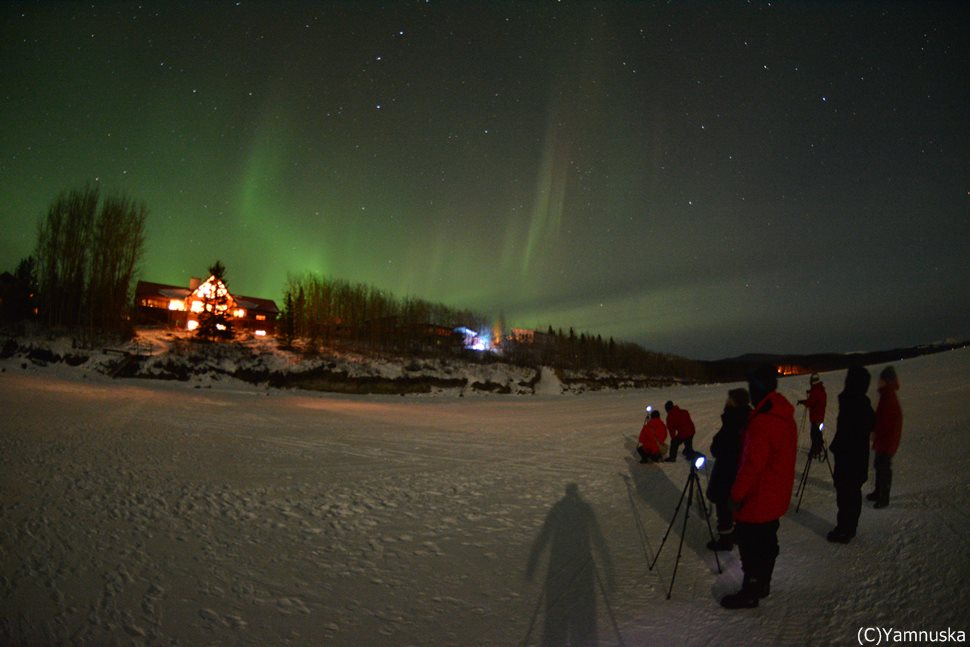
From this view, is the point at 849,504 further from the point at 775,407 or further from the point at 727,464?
the point at 775,407

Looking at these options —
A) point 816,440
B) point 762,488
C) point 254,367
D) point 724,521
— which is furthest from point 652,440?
point 254,367

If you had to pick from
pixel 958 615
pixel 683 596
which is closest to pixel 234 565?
pixel 683 596

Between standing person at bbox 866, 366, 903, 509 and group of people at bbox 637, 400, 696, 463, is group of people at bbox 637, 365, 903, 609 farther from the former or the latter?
group of people at bbox 637, 400, 696, 463

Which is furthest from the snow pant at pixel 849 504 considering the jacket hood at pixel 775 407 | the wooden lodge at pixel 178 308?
the wooden lodge at pixel 178 308

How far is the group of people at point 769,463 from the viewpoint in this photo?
409 cm

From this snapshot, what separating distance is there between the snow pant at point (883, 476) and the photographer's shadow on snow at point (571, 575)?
424 centimetres

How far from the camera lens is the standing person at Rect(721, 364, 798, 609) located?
160 inches

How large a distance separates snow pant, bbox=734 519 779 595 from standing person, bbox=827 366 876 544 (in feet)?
6.82

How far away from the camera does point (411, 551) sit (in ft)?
19.3

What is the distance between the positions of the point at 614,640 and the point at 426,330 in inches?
3000

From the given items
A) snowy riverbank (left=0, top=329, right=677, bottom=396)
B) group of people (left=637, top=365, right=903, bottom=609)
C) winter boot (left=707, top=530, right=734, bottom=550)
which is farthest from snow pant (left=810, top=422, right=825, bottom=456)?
snowy riverbank (left=0, top=329, right=677, bottom=396)

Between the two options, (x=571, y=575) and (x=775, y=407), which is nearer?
(x=775, y=407)

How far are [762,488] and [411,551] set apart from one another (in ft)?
14.0

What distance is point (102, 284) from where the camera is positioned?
4197 cm
